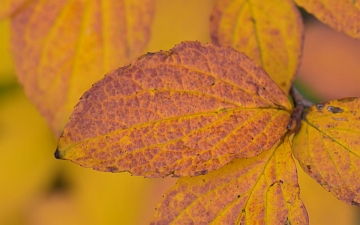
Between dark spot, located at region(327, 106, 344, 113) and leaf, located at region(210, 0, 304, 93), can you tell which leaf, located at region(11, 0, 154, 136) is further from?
dark spot, located at region(327, 106, 344, 113)

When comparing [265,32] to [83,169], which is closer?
[265,32]

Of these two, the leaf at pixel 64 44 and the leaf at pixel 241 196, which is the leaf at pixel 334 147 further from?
the leaf at pixel 64 44

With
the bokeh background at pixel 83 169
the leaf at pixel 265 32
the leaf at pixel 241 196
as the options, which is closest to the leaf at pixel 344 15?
the leaf at pixel 265 32

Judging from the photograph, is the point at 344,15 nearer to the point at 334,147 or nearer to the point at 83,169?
the point at 334,147

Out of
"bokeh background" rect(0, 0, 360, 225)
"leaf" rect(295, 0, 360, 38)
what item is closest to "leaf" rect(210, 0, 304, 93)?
"leaf" rect(295, 0, 360, 38)

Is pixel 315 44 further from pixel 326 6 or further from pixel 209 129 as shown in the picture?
pixel 209 129

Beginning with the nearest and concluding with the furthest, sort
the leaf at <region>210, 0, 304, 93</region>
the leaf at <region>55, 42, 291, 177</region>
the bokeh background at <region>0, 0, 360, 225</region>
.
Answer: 1. the leaf at <region>55, 42, 291, 177</region>
2. the leaf at <region>210, 0, 304, 93</region>
3. the bokeh background at <region>0, 0, 360, 225</region>

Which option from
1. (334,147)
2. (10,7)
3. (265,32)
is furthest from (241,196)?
(10,7)

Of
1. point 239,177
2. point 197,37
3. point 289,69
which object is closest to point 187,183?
point 239,177
